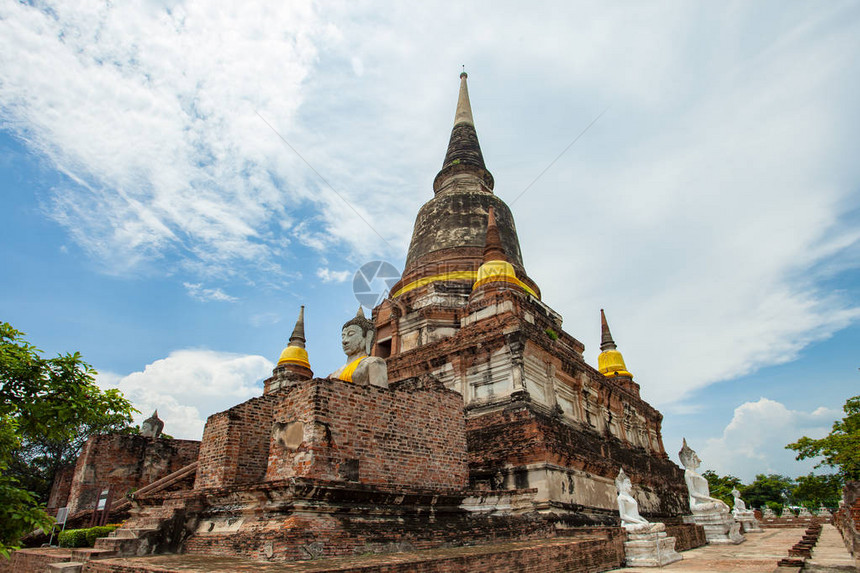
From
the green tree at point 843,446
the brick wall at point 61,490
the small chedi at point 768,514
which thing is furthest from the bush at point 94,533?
the small chedi at point 768,514

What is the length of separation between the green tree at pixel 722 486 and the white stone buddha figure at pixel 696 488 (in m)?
40.0

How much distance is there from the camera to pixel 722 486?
168ft

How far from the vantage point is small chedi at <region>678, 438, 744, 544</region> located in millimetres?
15734

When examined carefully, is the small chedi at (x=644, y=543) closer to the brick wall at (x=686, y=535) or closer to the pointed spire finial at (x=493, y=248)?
the brick wall at (x=686, y=535)

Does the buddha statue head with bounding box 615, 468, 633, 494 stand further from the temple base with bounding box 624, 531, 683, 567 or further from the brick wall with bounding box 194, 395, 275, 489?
the brick wall with bounding box 194, 395, 275, 489

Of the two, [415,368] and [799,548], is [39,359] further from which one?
[799,548]

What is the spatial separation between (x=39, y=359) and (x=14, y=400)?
0.61 meters

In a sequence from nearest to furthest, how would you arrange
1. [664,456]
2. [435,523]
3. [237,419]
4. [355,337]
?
[435,523] < [237,419] < [355,337] < [664,456]

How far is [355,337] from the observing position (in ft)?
37.8

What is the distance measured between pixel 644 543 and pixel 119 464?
528 inches

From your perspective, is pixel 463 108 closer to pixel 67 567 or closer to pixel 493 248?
pixel 493 248

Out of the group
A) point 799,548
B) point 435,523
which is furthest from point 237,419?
point 799,548

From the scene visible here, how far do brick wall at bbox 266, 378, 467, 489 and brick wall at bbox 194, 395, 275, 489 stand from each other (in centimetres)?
158

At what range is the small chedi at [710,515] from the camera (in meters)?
15.7
